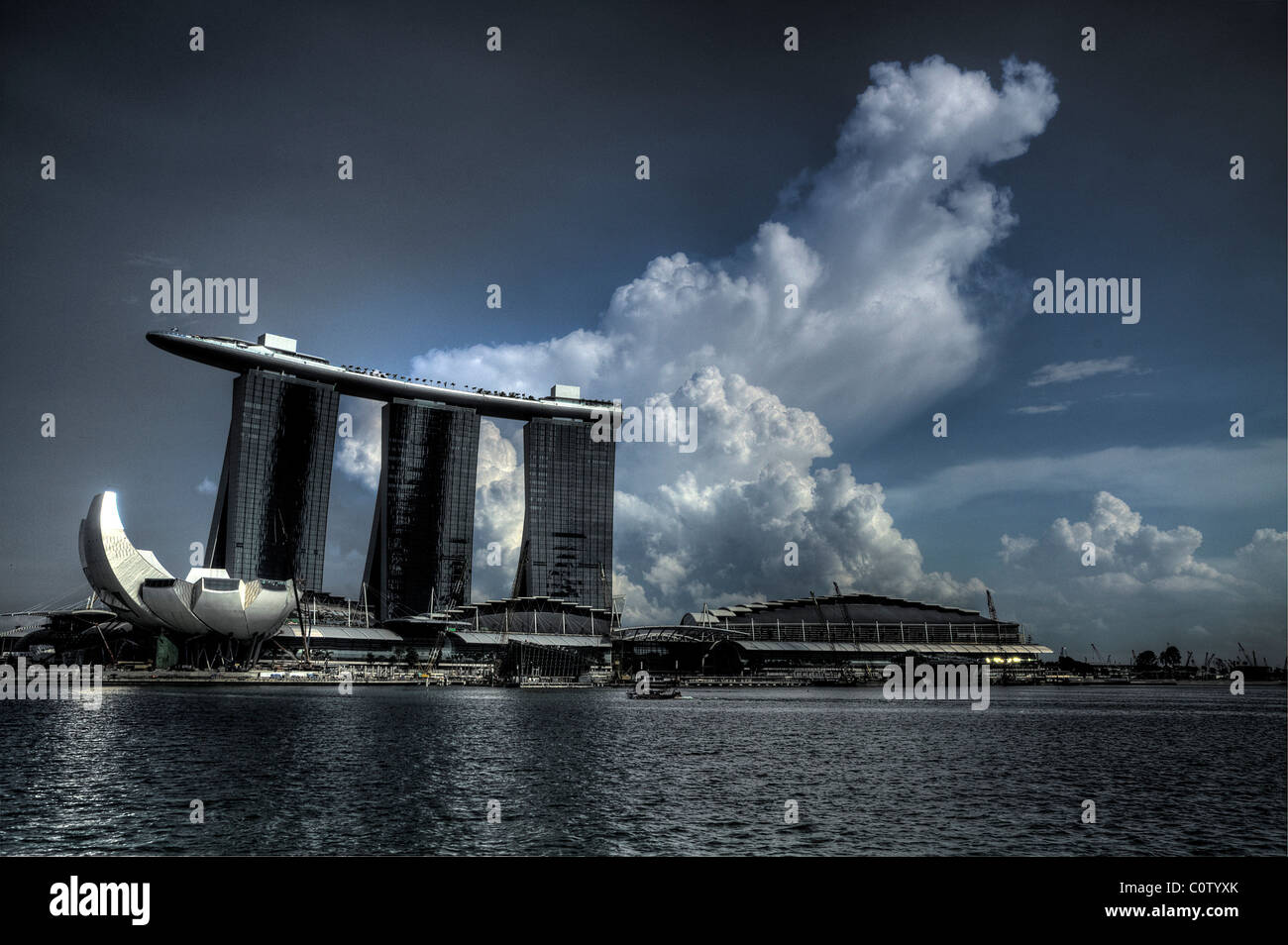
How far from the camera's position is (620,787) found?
45.1 meters

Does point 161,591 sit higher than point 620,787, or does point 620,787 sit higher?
point 161,591

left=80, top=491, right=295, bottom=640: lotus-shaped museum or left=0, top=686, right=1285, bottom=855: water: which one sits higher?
left=80, top=491, right=295, bottom=640: lotus-shaped museum

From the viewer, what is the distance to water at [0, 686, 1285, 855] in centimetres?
3322

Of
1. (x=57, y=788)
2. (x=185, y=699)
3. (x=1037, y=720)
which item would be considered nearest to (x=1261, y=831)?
(x=57, y=788)

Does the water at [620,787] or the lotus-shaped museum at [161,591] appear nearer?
the water at [620,787]

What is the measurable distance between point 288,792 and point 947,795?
1175 inches

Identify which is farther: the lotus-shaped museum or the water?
the lotus-shaped museum

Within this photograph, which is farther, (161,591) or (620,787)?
(161,591)

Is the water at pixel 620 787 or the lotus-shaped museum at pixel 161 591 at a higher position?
the lotus-shaped museum at pixel 161 591

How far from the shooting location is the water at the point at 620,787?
33.2m
